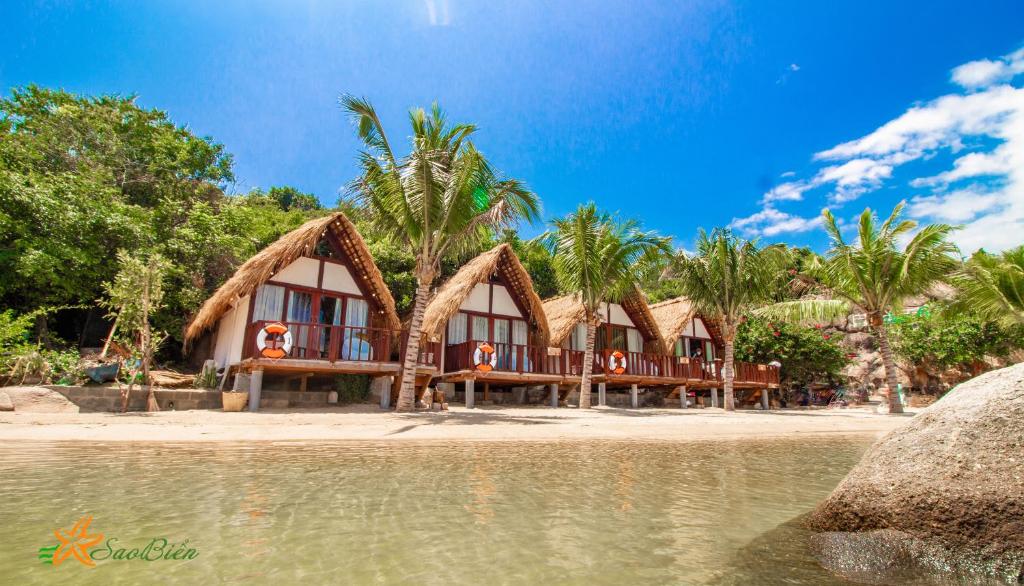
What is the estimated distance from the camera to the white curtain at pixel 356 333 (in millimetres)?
12727

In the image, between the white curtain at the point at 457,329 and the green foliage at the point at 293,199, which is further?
the green foliage at the point at 293,199

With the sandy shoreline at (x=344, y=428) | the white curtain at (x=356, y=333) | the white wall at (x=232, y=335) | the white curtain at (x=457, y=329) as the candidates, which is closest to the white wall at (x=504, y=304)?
the white curtain at (x=457, y=329)

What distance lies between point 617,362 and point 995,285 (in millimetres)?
13228

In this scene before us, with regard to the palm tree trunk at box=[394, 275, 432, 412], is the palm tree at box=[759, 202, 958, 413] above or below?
above

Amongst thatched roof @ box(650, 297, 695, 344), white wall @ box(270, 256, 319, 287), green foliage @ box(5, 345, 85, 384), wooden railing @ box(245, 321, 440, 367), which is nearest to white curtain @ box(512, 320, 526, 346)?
wooden railing @ box(245, 321, 440, 367)

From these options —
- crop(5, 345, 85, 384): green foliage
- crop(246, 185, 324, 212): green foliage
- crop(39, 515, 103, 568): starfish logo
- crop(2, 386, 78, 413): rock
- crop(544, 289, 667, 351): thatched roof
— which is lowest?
→ crop(39, 515, 103, 568): starfish logo

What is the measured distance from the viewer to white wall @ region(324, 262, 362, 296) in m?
13.9

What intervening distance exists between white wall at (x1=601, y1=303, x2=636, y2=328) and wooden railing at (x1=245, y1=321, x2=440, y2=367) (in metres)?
8.20

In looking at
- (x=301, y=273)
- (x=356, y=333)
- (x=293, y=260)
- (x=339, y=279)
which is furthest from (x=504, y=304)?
(x=293, y=260)

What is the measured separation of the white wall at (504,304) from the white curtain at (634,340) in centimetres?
518

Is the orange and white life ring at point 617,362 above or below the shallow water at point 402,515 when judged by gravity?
above

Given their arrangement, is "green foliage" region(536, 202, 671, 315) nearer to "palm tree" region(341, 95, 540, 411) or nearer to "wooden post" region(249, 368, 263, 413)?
"palm tree" region(341, 95, 540, 411)

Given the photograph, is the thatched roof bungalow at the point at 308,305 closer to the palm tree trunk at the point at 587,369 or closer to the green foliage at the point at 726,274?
the palm tree trunk at the point at 587,369

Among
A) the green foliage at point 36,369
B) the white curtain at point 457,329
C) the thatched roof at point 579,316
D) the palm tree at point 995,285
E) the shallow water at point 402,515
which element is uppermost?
the palm tree at point 995,285
